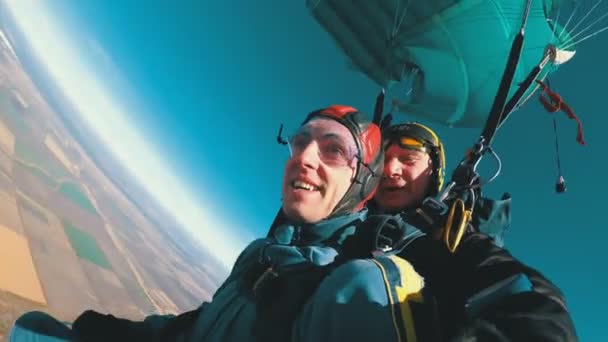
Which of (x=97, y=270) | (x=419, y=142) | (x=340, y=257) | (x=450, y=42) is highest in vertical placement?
(x=450, y=42)

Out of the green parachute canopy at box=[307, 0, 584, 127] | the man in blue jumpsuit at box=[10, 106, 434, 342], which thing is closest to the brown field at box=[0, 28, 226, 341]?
the green parachute canopy at box=[307, 0, 584, 127]

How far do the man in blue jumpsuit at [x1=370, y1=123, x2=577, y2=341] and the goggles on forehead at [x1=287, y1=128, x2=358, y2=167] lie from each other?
1.78 feet

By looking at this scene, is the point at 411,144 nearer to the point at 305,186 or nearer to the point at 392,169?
the point at 392,169

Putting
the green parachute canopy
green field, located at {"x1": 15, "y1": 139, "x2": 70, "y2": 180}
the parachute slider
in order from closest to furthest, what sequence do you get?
the parachute slider < the green parachute canopy < green field, located at {"x1": 15, "y1": 139, "x2": 70, "y2": 180}

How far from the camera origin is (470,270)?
1.51 metres

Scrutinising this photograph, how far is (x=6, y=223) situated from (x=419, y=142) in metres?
42.9

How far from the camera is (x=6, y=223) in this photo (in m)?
35.3

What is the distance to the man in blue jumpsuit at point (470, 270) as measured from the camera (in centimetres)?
91

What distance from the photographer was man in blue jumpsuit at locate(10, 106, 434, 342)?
0.91 metres

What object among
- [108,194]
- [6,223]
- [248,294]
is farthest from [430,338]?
[108,194]

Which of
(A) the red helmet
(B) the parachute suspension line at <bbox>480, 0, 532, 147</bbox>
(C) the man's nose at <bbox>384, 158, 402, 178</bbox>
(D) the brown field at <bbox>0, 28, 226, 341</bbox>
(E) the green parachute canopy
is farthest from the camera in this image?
(D) the brown field at <bbox>0, 28, 226, 341</bbox>

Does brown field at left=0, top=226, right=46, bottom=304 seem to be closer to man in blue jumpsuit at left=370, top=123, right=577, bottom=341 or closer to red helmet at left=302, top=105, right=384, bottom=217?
man in blue jumpsuit at left=370, top=123, right=577, bottom=341

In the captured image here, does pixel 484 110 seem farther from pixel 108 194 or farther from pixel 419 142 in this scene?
pixel 108 194

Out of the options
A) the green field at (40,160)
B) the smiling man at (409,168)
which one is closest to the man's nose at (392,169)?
the smiling man at (409,168)
